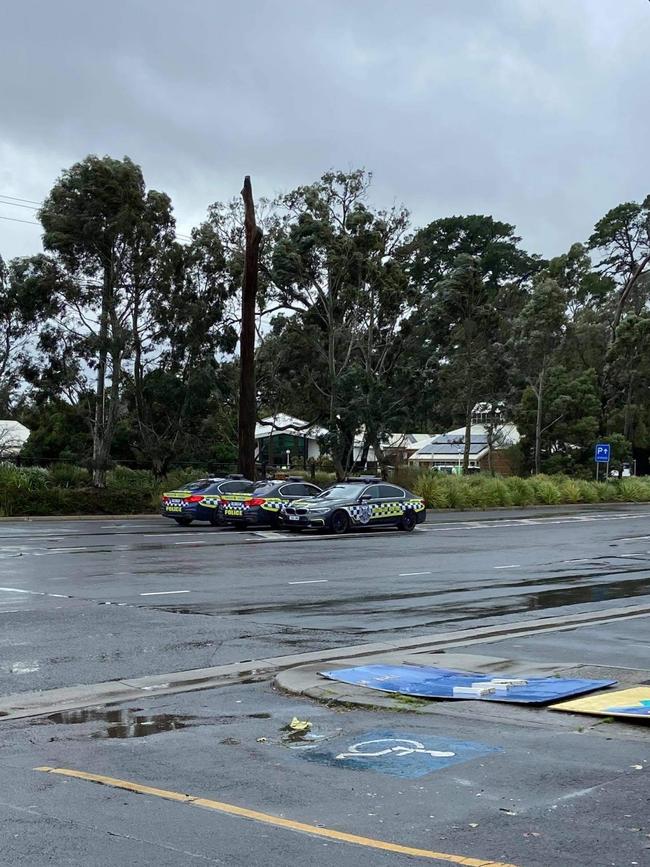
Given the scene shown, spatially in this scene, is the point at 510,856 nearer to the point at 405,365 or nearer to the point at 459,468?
the point at 405,365

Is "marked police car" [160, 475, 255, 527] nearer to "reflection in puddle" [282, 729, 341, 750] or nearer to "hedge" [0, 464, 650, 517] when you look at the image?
"hedge" [0, 464, 650, 517]

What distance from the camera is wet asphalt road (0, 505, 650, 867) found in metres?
5.16

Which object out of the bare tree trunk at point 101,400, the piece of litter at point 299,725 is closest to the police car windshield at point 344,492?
the bare tree trunk at point 101,400

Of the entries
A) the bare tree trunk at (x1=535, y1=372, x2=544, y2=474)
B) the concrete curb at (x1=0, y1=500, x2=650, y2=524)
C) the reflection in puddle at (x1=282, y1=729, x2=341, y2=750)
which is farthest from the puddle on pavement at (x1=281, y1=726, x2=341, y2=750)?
the bare tree trunk at (x1=535, y1=372, x2=544, y2=474)

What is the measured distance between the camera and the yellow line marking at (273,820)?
4919mm

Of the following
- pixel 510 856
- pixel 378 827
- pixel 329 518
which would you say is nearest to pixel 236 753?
pixel 378 827

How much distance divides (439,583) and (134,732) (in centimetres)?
1122

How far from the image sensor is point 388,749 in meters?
7.03

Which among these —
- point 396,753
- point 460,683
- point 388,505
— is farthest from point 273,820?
point 388,505

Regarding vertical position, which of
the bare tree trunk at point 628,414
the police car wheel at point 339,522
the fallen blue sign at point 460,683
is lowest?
the fallen blue sign at point 460,683

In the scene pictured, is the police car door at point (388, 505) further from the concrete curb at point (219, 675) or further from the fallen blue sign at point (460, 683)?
the fallen blue sign at point (460, 683)

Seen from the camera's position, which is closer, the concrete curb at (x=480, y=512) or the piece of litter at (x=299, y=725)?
the piece of litter at (x=299, y=725)

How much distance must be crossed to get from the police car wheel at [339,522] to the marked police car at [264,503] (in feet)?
6.61

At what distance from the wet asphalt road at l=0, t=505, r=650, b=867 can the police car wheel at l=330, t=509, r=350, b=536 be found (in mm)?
12501
